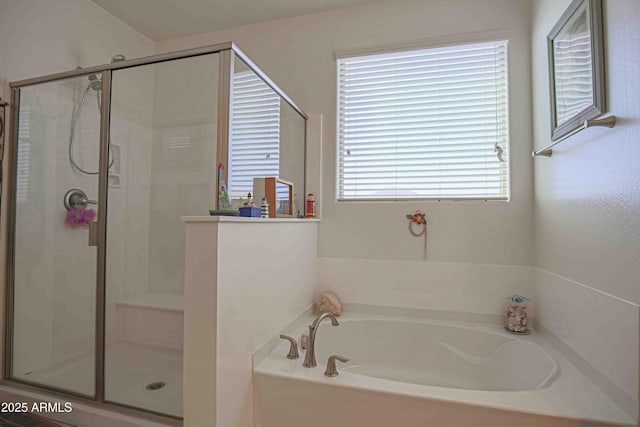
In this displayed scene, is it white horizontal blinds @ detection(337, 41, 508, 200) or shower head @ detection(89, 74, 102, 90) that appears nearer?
shower head @ detection(89, 74, 102, 90)

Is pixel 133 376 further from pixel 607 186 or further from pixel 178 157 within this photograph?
pixel 607 186

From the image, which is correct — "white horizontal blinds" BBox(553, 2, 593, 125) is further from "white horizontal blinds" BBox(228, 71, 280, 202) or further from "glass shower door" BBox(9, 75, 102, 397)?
"glass shower door" BBox(9, 75, 102, 397)

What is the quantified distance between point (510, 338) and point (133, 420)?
1986 mm

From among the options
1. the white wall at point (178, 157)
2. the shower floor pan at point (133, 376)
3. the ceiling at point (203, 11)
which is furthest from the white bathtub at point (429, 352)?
Answer: the ceiling at point (203, 11)

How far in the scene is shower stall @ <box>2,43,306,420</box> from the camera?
171 cm

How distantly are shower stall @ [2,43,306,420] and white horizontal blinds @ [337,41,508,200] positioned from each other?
585mm

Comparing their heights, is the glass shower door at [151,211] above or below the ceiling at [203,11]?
below

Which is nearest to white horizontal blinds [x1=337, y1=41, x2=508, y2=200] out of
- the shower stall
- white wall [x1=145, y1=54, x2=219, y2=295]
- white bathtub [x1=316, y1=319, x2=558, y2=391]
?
the shower stall

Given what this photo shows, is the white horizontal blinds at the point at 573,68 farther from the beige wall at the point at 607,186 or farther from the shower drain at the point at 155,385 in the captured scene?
the shower drain at the point at 155,385

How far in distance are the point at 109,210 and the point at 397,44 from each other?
209cm

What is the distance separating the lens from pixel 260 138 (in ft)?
5.88

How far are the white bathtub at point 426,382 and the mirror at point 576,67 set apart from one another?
108 centimetres

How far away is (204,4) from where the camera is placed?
233 cm

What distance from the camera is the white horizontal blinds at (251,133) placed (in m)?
1.51
